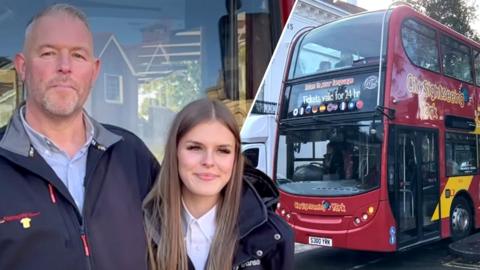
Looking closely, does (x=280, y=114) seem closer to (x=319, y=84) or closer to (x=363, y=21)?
(x=319, y=84)

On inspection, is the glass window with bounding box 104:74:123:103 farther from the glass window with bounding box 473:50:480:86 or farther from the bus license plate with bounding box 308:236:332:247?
the glass window with bounding box 473:50:480:86

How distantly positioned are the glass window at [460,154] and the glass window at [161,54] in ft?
21.8

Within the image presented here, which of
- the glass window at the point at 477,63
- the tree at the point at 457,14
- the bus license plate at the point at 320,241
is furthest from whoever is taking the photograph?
the tree at the point at 457,14

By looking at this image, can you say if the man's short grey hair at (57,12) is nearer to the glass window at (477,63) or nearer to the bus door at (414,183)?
the bus door at (414,183)

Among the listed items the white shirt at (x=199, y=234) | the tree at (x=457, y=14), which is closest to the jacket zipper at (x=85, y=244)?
the white shirt at (x=199, y=234)

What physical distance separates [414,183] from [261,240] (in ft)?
21.4

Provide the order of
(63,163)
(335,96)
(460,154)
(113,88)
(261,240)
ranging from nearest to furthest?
(63,163)
(261,240)
(113,88)
(335,96)
(460,154)

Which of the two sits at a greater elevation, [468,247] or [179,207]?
[179,207]

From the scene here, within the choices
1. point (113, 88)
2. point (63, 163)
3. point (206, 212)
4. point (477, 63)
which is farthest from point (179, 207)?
point (477, 63)

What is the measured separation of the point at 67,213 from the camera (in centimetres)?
143

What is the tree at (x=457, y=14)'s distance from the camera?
16.1 meters

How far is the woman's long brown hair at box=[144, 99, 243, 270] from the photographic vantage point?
1.66 meters

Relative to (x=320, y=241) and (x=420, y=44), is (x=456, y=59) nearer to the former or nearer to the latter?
(x=420, y=44)

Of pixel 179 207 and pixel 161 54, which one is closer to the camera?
pixel 179 207
